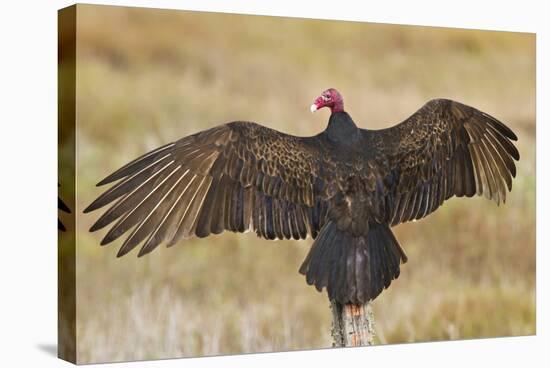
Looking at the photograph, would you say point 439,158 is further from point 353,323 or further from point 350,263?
point 353,323

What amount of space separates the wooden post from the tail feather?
0.06 m

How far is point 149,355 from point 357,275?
51.2 inches

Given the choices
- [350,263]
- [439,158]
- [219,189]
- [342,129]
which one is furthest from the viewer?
[439,158]

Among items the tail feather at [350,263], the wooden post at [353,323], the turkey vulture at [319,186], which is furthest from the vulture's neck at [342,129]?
the wooden post at [353,323]

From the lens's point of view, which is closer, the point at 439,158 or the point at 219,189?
the point at 219,189

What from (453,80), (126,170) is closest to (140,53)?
(126,170)

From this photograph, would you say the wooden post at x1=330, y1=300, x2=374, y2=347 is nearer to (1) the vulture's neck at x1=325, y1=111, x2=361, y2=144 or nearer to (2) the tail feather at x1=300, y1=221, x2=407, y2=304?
(2) the tail feather at x1=300, y1=221, x2=407, y2=304

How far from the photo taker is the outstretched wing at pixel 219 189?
6.16 metres

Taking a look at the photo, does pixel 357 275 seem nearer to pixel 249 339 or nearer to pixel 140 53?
pixel 249 339

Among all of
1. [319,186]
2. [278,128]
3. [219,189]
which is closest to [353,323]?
[319,186]

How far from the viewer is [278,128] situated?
22.1 ft

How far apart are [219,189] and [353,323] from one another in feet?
3.80

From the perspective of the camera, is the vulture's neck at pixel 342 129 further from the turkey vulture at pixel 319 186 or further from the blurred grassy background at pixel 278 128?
the blurred grassy background at pixel 278 128

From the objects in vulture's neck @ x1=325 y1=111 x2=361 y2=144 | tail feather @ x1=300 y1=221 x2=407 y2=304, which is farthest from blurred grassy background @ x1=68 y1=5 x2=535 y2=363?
tail feather @ x1=300 y1=221 x2=407 y2=304
